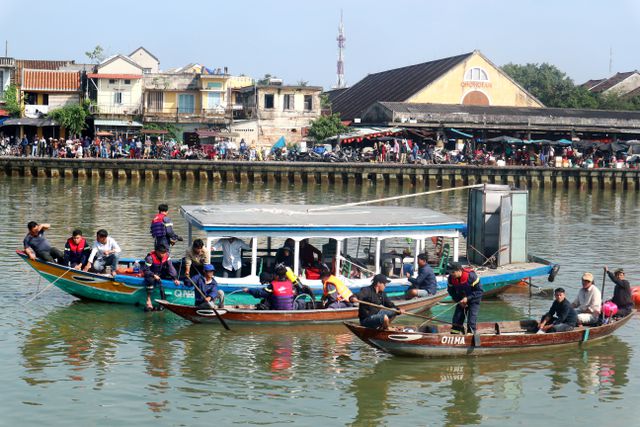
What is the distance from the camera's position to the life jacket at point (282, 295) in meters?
16.2

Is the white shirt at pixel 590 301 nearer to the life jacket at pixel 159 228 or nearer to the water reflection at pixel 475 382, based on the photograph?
the water reflection at pixel 475 382

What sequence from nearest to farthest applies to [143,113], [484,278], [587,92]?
[484,278]
[143,113]
[587,92]

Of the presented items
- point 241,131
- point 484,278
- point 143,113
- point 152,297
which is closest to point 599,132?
point 241,131

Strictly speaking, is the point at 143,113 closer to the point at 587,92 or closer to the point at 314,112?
the point at 314,112

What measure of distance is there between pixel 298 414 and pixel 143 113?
49.5m

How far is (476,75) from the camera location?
64562 mm

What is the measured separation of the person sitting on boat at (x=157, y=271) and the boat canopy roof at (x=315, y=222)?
85 centimetres

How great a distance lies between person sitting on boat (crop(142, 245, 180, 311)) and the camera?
1741cm

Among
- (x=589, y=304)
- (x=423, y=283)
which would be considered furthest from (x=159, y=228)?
(x=589, y=304)

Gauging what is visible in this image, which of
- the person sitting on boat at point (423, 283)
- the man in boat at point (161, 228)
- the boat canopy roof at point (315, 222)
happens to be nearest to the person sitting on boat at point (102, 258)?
the man in boat at point (161, 228)

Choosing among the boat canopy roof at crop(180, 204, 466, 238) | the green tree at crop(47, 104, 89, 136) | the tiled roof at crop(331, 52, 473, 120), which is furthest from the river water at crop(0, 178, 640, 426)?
the tiled roof at crop(331, 52, 473, 120)

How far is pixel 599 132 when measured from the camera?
60625 mm

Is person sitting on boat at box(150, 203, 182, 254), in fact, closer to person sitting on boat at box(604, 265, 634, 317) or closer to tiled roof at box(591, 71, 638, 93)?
person sitting on boat at box(604, 265, 634, 317)

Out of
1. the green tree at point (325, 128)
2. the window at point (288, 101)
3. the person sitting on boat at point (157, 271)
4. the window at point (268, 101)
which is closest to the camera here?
the person sitting on boat at point (157, 271)
